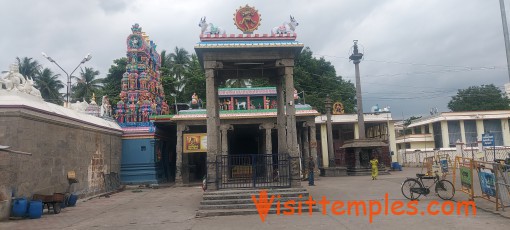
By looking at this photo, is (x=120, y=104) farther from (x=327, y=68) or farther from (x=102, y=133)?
(x=327, y=68)

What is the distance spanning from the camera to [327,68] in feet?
155

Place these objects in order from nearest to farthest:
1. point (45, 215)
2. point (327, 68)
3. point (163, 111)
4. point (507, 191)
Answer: point (507, 191), point (45, 215), point (163, 111), point (327, 68)

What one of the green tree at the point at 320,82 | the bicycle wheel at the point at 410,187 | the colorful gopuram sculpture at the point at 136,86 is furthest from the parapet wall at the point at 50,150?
the green tree at the point at 320,82

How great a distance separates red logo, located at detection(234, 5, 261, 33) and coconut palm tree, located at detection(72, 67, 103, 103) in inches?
1429

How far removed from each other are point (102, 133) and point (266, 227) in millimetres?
14230

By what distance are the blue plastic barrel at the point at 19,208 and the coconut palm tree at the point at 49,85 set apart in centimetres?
3719

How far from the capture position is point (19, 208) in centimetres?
1097

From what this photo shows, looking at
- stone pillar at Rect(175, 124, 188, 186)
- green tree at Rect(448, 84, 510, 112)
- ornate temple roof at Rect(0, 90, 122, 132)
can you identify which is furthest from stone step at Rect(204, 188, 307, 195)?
green tree at Rect(448, 84, 510, 112)

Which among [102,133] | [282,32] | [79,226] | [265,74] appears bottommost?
[79,226]

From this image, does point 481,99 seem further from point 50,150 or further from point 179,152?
point 50,150

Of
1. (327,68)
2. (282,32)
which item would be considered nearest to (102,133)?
(282,32)

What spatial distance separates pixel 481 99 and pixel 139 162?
51.0 m

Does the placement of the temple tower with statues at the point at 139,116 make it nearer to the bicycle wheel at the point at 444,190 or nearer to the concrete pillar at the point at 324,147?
the concrete pillar at the point at 324,147

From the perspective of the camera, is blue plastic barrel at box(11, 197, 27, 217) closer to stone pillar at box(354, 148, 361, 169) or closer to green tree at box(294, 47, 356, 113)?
stone pillar at box(354, 148, 361, 169)
